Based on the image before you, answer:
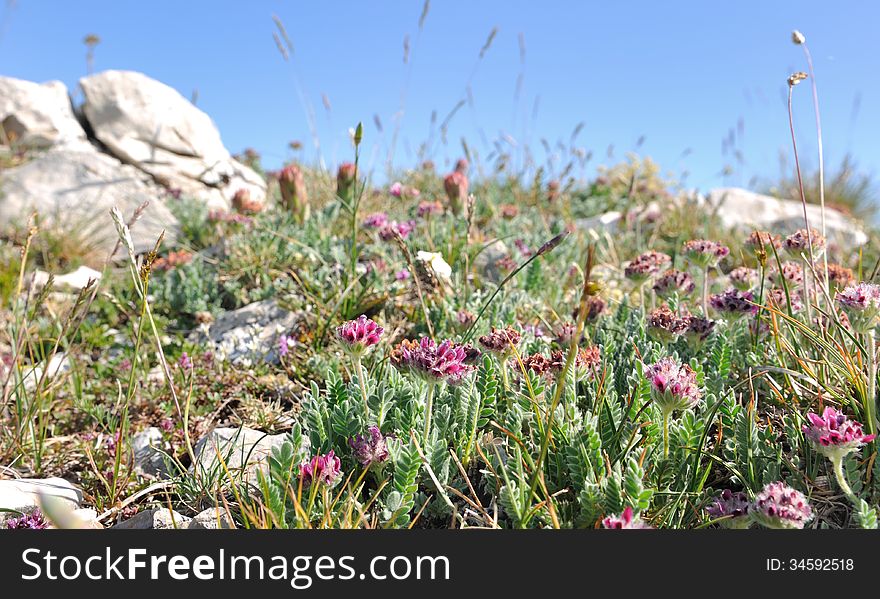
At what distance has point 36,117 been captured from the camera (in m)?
8.84

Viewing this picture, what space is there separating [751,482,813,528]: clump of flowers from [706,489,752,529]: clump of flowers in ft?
0.12

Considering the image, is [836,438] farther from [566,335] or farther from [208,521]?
[208,521]

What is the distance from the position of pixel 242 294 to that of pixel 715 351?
270 centimetres

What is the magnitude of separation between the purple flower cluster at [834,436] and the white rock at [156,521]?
1627 millimetres

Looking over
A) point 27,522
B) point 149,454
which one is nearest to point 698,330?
point 149,454

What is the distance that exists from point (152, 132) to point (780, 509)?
8822 mm

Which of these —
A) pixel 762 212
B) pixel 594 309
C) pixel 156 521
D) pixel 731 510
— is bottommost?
pixel 731 510

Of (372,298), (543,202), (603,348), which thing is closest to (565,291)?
(372,298)

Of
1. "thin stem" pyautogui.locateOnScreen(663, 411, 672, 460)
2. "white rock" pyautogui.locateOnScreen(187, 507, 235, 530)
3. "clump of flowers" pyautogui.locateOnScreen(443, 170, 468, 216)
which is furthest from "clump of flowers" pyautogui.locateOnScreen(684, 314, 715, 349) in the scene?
"clump of flowers" pyautogui.locateOnScreen(443, 170, 468, 216)

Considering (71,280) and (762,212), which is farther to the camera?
(762,212)

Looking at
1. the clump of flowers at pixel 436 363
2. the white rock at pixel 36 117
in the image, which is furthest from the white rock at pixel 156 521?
the white rock at pixel 36 117

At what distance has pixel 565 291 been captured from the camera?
12.4 feet

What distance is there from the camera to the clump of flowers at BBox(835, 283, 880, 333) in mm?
1737

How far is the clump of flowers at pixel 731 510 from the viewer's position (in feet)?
5.01
